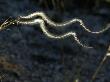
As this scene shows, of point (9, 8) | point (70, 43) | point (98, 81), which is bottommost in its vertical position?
point (98, 81)

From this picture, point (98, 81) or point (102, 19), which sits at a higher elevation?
point (102, 19)

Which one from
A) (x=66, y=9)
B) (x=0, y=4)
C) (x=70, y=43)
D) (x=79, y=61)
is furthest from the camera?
(x=66, y=9)

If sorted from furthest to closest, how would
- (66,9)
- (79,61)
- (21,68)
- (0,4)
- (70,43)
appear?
(66,9), (0,4), (70,43), (79,61), (21,68)

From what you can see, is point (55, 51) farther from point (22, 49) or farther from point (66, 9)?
point (66, 9)

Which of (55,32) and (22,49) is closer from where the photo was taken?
(22,49)

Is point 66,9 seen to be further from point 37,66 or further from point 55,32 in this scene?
point 37,66

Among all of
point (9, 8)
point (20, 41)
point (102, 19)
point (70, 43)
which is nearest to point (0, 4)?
point (9, 8)

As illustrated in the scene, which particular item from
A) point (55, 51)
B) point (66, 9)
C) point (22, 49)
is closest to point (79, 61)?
point (55, 51)

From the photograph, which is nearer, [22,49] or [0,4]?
[22,49]
